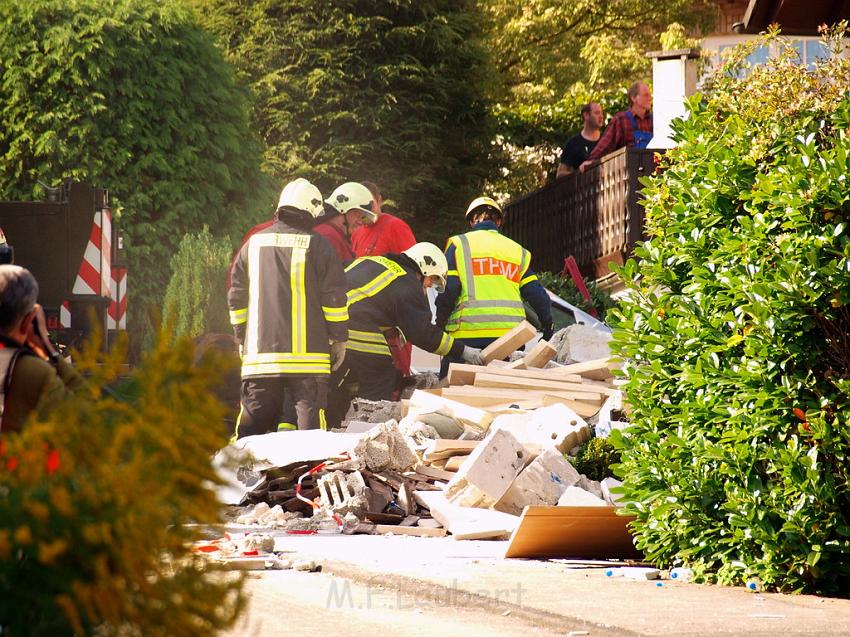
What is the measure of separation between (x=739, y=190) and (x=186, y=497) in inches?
185

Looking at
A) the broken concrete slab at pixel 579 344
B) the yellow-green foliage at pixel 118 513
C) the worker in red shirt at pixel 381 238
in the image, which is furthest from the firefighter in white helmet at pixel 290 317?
the yellow-green foliage at pixel 118 513

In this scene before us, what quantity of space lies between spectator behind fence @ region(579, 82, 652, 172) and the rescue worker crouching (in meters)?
5.42

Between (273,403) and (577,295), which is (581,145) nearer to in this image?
(577,295)

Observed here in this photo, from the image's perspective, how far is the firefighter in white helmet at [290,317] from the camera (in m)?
11.6

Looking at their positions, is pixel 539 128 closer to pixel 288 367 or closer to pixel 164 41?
pixel 164 41

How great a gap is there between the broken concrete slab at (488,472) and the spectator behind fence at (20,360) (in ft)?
15.2

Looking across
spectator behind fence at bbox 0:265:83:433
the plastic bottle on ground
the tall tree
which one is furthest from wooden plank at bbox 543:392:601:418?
the tall tree

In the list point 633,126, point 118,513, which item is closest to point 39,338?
point 118,513

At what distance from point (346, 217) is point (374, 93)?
14431 mm

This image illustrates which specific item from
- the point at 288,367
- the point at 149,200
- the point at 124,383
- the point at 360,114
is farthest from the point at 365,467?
the point at 360,114

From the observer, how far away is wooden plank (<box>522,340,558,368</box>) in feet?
43.5

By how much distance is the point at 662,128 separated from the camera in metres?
18.6

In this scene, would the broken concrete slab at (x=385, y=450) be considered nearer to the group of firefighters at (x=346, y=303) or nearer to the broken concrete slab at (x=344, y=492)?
the broken concrete slab at (x=344, y=492)

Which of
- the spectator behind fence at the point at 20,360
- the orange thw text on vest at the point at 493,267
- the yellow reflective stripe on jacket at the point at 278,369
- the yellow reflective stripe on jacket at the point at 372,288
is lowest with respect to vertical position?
the yellow reflective stripe on jacket at the point at 278,369
